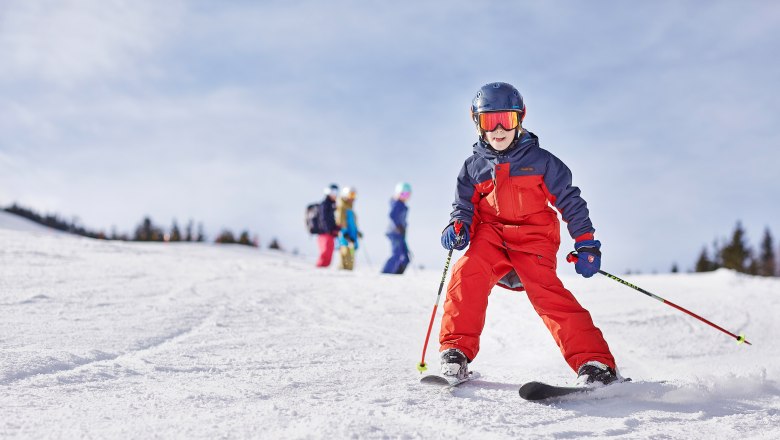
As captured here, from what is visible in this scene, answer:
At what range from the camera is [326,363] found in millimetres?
3639

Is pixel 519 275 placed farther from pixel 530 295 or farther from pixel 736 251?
pixel 736 251

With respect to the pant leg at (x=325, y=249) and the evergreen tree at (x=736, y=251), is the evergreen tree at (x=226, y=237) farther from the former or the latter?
the evergreen tree at (x=736, y=251)

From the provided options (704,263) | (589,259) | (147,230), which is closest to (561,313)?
(589,259)

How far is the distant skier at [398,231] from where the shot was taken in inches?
522

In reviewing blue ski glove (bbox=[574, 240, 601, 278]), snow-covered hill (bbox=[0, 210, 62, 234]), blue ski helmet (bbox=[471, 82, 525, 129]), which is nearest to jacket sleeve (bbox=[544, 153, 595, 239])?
blue ski glove (bbox=[574, 240, 601, 278])

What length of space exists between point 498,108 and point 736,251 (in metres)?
58.6

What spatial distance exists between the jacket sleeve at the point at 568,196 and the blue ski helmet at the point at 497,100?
383 millimetres

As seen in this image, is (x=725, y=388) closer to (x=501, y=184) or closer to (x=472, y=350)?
(x=472, y=350)

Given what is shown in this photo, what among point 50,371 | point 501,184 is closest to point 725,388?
point 501,184

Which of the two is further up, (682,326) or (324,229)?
(324,229)

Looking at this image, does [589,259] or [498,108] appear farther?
[498,108]

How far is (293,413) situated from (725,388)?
2.44m

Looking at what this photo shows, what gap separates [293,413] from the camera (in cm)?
231

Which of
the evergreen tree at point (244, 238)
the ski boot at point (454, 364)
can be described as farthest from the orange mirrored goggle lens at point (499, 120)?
the evergreen tree at point (244, 238)
